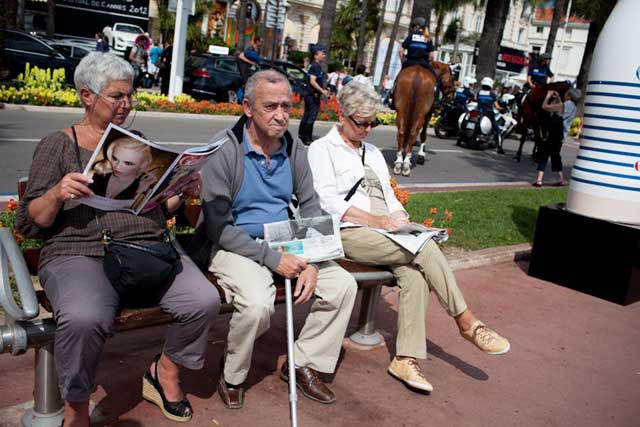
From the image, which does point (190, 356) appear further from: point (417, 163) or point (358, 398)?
Answer: point (417, 163)

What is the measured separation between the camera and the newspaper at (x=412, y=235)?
160 inches

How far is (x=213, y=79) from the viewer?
66.3 feet

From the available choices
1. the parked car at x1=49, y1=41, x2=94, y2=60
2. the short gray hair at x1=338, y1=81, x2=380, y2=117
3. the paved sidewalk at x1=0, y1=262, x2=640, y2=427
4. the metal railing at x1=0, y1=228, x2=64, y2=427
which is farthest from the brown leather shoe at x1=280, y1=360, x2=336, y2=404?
the parked car at x1=49, y1=41, x2=94, y2=60

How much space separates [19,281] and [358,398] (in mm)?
1935

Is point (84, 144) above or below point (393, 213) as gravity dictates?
above

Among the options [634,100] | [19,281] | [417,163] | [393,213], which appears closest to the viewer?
[19,281]

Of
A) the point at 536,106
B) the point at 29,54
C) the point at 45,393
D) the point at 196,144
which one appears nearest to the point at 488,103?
the point at 536,106

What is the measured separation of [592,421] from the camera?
3965 mm

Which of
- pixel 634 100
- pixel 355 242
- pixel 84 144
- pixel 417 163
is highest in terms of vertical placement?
pixel 634 100

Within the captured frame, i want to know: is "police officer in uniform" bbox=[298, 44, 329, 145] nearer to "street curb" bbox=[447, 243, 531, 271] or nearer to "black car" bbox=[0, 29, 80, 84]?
"street curb" bbox=[447, 243, 531, 271]

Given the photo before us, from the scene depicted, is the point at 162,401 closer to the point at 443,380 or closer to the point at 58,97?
the point at 443,380

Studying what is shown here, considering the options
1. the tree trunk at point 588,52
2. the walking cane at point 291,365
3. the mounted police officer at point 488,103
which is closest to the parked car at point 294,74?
the mounted police officer at point 488,103

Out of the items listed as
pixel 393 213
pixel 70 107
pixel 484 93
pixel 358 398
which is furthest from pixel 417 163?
pixel 358 398

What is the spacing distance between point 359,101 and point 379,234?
0.86m
